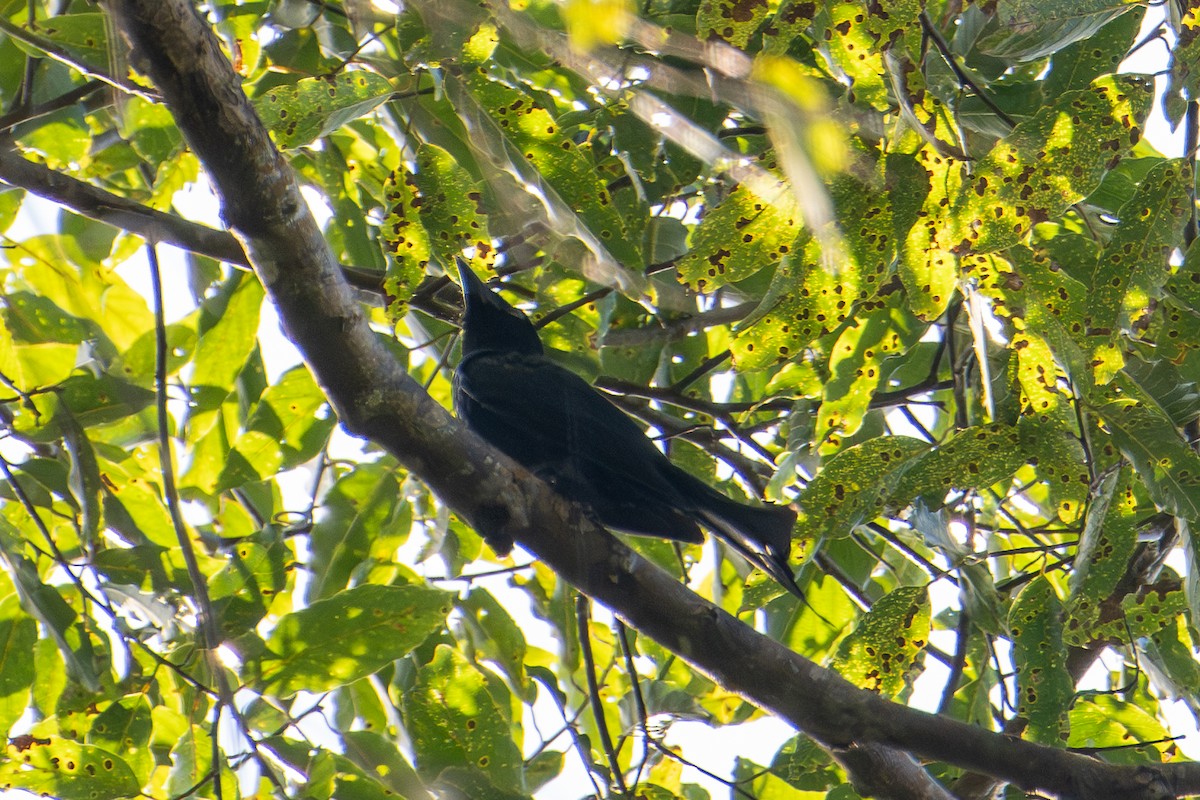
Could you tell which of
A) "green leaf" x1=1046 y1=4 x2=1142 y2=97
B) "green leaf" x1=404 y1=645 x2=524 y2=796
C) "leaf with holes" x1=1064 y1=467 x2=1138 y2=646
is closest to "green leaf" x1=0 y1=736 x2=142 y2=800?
"green leaf" x1=404 y1=645 x2=524 y2=796

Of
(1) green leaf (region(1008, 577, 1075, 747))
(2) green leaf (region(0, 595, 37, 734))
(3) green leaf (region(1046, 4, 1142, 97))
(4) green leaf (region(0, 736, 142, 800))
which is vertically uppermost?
(3) green leaf (region(1046, 4, 1142, 97))

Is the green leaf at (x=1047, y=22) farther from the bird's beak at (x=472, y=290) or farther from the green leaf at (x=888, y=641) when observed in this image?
the bird's beak at (x=472, y=290)

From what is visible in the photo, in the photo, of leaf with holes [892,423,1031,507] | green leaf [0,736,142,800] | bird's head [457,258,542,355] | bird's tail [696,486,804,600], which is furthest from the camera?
bird's head [457,258,542,355]

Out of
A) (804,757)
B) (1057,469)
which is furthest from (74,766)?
(1057,469)

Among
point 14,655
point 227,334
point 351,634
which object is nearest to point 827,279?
point 351,634

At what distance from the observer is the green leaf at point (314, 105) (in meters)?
2.05

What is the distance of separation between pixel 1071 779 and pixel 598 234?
1.47 meters

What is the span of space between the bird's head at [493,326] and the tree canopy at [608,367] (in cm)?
30

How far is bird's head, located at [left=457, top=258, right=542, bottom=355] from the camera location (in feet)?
12.5

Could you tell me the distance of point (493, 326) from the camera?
3900mm

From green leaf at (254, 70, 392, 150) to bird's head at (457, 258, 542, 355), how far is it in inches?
66.4

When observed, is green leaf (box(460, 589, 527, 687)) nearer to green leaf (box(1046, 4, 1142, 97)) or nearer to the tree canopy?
the tree canopy

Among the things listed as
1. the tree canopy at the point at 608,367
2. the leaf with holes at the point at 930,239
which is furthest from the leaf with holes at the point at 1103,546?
the leaf with holes at the point at 930,239

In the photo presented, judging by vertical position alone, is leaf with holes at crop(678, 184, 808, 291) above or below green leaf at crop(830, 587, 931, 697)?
above
